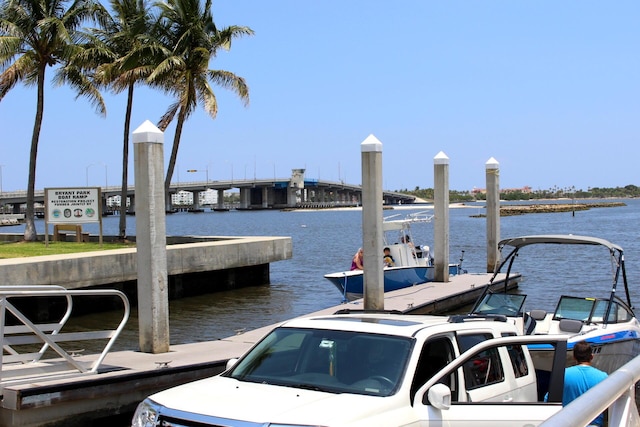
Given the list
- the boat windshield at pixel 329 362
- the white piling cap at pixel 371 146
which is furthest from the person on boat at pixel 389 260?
the boat windshield at pixel 329 362

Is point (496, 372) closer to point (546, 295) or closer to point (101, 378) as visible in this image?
point (101, 378)

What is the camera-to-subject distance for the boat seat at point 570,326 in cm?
1170

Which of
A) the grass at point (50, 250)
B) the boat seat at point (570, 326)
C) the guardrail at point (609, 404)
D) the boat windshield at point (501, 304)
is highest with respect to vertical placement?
the guardrail at point (609, 404)

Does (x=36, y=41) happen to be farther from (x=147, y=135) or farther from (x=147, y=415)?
(x=147, y=415)

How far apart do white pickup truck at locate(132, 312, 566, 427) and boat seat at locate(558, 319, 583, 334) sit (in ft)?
15.9

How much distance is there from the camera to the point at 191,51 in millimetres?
29844

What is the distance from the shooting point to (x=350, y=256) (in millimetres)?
45250

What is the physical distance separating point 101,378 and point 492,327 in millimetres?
4866

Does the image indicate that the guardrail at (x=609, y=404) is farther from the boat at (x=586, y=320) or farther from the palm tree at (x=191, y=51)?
the palm tree at (x=191, y=51)

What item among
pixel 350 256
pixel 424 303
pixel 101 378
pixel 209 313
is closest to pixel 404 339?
pixel 101 378

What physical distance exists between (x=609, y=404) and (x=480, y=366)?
3.12m

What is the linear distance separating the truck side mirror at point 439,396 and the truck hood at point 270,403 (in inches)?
12.7

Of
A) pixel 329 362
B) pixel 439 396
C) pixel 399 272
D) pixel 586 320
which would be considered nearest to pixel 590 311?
pixel 586 320

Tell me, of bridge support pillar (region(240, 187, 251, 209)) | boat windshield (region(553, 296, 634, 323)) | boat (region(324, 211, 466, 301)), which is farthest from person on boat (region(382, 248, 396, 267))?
bridge support pillar (region(240, 187, 251, 209))
